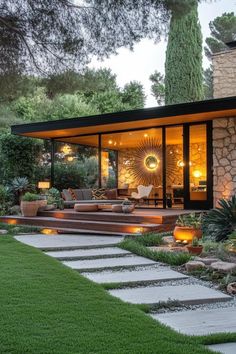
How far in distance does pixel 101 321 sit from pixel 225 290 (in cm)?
192

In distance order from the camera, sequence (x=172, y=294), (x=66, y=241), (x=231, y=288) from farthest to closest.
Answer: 1. (x=66, y=241)
2. (x=231, y=288)
3. (x=172, y=294)

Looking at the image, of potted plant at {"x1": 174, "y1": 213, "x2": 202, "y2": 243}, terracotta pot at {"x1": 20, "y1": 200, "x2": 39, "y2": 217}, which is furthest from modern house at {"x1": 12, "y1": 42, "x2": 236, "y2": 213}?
potted plant at {"x1": 174, "y1": 213, "x2": 202, "y2": 243}

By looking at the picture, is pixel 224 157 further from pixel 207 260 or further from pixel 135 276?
pixel 135 276

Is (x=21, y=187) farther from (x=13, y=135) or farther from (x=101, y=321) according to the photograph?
(x=101, y=321)

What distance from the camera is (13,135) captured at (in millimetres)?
15414

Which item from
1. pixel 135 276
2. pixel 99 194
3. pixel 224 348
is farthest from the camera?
pixel 99 194

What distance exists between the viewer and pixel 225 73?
51.9ft

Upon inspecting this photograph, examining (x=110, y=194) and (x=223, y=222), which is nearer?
(x=223, y=222)

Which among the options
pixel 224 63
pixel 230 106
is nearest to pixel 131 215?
pixel 230 106

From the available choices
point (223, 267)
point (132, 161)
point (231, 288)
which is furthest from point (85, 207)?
point (231, 288)

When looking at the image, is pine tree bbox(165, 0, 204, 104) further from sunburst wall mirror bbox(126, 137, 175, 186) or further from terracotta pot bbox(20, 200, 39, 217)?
terracotta pot bbox(20, 200, 39, 217)

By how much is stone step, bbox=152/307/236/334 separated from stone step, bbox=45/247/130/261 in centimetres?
302

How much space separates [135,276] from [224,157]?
21.8 feet

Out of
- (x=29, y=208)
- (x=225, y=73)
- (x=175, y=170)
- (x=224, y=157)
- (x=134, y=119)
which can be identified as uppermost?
(x=225, y=73)
